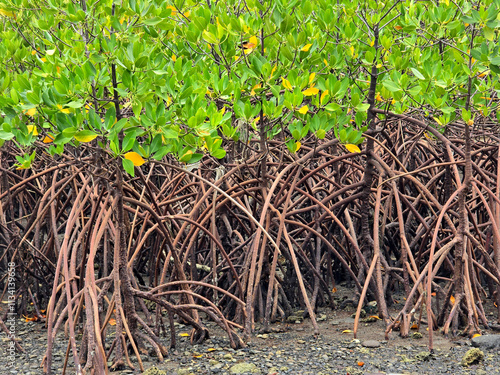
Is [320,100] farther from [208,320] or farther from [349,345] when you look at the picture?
[208,320]

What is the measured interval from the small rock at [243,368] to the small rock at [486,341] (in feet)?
4.21

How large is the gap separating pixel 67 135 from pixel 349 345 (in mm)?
1988

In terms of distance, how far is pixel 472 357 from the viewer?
284 centimetres

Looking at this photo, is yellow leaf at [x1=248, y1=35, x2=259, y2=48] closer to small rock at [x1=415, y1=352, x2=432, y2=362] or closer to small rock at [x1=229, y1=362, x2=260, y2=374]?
small rock at [x1=229, y1=362, x2=260, y2=374]

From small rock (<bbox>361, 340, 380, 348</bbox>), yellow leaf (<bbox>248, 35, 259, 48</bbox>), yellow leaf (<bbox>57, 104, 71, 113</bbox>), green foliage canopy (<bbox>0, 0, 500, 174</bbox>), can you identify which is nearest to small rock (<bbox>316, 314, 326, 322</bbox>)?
small rock (<bbox>361, 340, 380, 348</bbox>)

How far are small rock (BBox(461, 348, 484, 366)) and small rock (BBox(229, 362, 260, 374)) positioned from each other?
3.60 ft

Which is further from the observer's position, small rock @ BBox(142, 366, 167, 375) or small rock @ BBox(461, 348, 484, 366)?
small rock @ BBox(461, 348, 484, 366)

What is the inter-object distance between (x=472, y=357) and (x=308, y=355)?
34.3 inches

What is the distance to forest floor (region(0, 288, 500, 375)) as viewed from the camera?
2842 mm

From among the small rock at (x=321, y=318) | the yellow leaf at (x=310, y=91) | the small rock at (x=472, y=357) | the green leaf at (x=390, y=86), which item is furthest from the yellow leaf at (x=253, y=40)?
the small rock at (x=472, y=357)

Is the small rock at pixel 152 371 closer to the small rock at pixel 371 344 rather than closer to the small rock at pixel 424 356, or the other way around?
the small rock at pixel 371 344

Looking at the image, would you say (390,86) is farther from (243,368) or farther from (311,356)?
(243,368)

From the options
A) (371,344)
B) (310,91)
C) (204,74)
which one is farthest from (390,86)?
(371,344)

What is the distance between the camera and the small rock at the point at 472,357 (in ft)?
9.29
